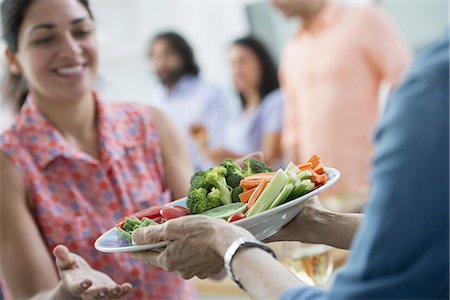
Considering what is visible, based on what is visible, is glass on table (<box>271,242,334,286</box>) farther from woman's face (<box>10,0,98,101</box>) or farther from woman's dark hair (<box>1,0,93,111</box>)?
woman's dark hair (<box>1,0,93,111</box>)

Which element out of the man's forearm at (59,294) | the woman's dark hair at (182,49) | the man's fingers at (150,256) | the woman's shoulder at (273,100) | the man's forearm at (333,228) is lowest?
the woman's shoulder at (273,100)

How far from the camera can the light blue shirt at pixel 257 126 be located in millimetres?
4059

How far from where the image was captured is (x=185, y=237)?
1.11 metres

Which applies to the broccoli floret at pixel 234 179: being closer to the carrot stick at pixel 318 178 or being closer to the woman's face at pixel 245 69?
the carrot stick at pixel 318 178

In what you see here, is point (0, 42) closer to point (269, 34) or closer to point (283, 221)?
point (283, 221)

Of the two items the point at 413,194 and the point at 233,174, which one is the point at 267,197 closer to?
the point at 233,174

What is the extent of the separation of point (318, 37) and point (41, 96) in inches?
75.3

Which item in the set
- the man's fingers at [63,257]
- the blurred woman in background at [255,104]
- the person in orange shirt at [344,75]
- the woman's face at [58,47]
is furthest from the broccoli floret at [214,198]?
the blurred woman in background at [255,104]

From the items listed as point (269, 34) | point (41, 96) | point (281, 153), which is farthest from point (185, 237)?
point (269, 34)

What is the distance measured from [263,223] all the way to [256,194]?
53 mm

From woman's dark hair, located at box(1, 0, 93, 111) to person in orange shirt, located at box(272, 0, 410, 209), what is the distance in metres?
1.63

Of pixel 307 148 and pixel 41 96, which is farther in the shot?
pixel 307 148

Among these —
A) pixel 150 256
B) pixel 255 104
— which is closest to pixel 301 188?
pixel 150 256

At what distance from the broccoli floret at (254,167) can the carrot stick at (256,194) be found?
0.13 metres
